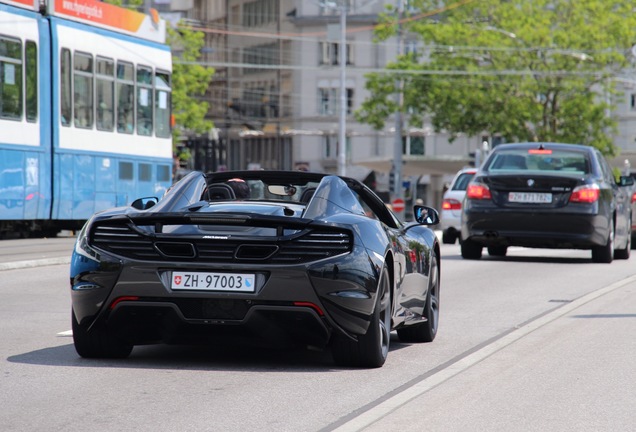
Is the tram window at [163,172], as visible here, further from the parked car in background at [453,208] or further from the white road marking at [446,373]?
the white road marking at [446,373]

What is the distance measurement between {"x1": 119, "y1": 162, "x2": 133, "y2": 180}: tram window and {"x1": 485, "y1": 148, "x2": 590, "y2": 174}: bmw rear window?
961 centimetres

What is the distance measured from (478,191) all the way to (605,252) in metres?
2.10

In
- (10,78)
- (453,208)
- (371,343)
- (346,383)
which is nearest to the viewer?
(346,383)

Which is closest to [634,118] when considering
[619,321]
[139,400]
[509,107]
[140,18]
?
[509,107]

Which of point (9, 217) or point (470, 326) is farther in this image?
point (9, 217)

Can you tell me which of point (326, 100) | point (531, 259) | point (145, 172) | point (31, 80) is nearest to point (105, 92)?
point (145, 172)

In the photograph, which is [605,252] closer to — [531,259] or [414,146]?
[531,259]

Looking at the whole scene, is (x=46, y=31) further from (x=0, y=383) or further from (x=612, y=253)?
(x=0, y=383)

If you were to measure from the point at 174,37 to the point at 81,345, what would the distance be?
212 ft

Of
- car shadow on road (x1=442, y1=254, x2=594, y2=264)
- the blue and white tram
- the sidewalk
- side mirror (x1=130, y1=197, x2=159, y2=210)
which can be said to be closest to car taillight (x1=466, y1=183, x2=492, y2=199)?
car shadow on road (x1=442, y1=254, x2=594, y2=264)

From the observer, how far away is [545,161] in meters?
21.8

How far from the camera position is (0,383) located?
8.16 metres

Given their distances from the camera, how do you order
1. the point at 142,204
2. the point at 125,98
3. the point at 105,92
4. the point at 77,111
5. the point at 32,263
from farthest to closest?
the point at 125,98
the point at 105,92
the point at 77,111
the point at 32,263
the point at 142,204

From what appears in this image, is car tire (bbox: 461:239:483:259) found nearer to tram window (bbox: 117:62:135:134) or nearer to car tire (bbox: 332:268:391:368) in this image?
tram window (bbox: 117:62:135:134)
